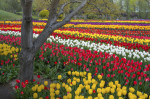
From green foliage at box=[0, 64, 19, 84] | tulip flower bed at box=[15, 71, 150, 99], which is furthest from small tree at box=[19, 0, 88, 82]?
green foliage at box=[0, 64, 19, 84]

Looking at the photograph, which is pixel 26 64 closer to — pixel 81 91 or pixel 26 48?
pixel 26 48

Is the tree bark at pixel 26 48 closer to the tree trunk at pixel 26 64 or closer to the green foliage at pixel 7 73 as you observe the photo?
the tree trunk at pixel 26 64

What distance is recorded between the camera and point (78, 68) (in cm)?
418

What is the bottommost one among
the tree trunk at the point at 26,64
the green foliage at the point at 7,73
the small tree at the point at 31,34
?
the green foliage at the point at 7,73

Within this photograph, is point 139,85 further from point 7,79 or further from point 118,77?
point 7,79

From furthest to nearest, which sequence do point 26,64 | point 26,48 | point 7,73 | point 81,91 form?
point 7,73 → point 26,64 → point 26,48 → point 81,91

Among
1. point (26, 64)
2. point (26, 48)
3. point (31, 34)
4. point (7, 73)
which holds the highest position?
point (31, 34)

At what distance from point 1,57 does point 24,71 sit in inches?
82.3

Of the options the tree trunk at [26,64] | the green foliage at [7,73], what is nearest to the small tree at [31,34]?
the tree trunk at [26,64]

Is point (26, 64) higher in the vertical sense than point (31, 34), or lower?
lower

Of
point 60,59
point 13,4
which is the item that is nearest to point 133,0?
point 13,4

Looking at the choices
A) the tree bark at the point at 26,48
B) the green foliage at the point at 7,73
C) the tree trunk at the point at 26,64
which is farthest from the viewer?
the green foliage at the point at 7,73

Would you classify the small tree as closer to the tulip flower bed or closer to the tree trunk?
the tree trunk

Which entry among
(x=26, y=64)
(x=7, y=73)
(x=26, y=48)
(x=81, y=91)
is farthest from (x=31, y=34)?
(x=7, y=73)
